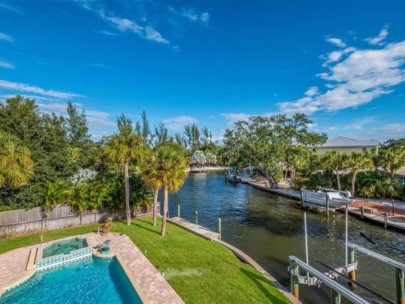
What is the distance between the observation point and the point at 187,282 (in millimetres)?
10523

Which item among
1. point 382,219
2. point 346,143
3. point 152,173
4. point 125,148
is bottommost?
point 382,219

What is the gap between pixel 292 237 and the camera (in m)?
19.0

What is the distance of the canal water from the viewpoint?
500 inches

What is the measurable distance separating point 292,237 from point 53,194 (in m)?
17.9

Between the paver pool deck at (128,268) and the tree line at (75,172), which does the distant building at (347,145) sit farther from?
the paver pool deck at (128,268)

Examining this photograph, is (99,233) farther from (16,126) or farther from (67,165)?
(16,126)

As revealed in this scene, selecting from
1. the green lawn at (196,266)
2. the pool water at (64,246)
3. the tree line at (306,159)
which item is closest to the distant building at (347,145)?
the tree line at (306,159)

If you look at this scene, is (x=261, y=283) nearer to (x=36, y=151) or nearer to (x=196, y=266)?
(x=196, y=266)

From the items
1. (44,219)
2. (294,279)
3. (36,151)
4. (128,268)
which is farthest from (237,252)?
(36,151)

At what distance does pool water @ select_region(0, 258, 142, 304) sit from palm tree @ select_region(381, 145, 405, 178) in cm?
2963

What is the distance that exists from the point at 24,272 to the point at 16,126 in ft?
66.2

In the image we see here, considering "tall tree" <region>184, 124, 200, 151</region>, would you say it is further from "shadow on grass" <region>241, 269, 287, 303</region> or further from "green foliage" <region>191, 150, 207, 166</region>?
"shadow on grass" <region>241, 269, 287, 303</region>

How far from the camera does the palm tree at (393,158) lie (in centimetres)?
2683

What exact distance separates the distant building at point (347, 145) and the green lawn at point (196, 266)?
49833 mm
